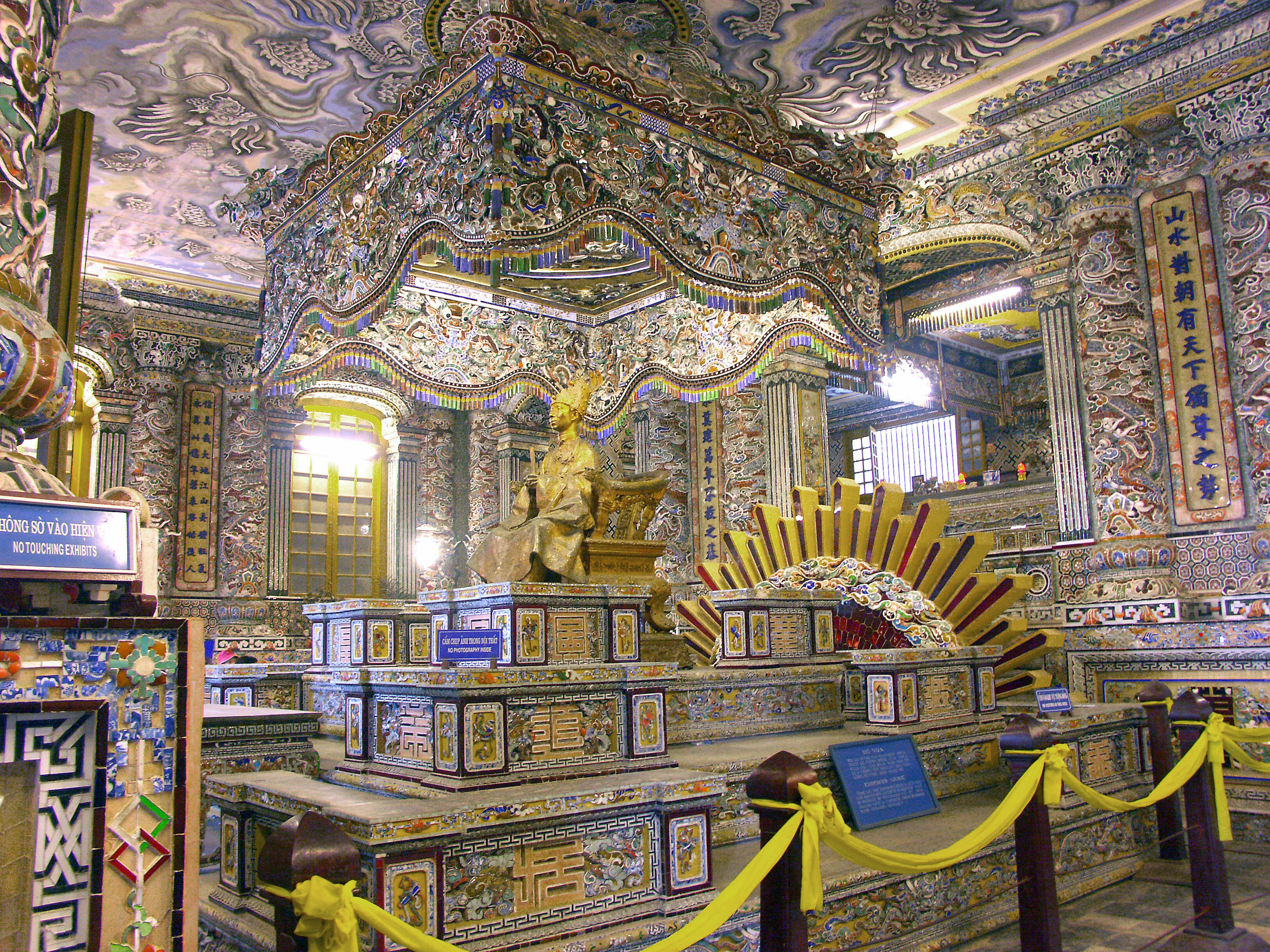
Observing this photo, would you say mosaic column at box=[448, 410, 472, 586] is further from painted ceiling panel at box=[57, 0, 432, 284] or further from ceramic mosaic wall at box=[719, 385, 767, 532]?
painted ceiling panel at box=[57, 0, 432, 284]

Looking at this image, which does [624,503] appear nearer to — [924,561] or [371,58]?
[924,561]

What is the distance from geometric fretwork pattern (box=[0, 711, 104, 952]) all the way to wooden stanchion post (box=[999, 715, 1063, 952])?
2.73 m

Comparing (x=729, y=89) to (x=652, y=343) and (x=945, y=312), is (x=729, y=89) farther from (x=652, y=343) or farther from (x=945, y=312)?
(x=945, y=312)

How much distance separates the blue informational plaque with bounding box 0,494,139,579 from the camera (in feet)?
5.40

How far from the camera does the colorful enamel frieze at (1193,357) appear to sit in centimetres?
587

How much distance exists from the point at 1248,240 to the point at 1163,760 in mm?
3389

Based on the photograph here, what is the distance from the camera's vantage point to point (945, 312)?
27.6 ft

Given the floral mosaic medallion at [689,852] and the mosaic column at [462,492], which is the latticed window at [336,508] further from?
the floral mosaic medallion at [689,852]

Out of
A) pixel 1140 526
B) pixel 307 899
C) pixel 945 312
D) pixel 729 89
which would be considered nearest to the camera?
pixel 307 899

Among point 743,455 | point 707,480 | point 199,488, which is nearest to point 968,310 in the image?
point 743,455

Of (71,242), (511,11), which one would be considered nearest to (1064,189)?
(511,11)

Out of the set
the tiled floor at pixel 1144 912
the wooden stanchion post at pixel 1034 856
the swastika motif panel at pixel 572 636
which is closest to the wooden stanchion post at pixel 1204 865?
the tiled floor at pixel 1144 912

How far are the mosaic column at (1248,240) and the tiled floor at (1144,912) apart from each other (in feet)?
7.63

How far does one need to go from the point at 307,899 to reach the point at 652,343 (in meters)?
5.89
